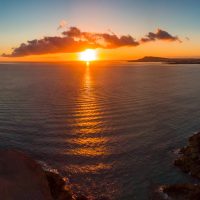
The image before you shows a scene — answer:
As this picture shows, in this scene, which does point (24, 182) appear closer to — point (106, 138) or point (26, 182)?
point (26, 182)

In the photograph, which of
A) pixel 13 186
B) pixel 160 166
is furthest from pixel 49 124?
pixel 13 186

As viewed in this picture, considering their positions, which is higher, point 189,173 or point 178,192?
point 189,173

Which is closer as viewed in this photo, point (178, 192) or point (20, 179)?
point (20, 179)

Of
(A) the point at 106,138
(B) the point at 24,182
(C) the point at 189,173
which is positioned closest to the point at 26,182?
(B) the point at 24,182

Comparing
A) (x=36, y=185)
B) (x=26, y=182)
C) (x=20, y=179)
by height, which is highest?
(x=20, y=179)

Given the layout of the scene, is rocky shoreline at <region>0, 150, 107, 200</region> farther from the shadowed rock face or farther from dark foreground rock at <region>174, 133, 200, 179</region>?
dark foreground rock at <region>174, 133, 200, 179</region>

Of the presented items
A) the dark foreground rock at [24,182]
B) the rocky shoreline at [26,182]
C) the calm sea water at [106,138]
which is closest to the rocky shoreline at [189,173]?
the calm sea water at [106,138]

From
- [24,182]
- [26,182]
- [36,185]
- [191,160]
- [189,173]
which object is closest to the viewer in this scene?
[24,182]
